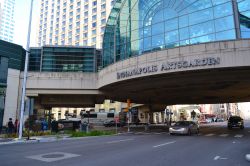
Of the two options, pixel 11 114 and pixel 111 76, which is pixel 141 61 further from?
pixel 11 114

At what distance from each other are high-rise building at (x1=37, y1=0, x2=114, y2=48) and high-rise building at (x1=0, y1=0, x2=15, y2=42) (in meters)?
68.2

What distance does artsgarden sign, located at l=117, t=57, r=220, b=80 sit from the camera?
81.0ft

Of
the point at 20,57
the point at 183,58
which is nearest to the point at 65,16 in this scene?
the point at 20,57

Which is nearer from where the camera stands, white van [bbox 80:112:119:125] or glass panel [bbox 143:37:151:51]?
glass panel [bbox 143:37:151:51]

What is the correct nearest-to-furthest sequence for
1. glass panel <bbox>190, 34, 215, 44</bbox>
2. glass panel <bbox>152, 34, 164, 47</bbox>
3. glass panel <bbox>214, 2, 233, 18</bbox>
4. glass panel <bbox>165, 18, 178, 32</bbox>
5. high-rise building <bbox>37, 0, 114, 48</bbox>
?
glass panel <bbox>214, 2, 233, 18</bbox>
glass panel <bbox>190, 34, 215, 44</bbox>
glass panel <bbox>165, 18, 178, 32</bbox>
glass panel <bbox>152, 34, 164, 47</bbox>
high-rise building <bbox>37, 0, 114, 48</bbox>

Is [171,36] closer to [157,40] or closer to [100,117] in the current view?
[157,40]

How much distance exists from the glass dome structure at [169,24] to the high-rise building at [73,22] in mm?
61558

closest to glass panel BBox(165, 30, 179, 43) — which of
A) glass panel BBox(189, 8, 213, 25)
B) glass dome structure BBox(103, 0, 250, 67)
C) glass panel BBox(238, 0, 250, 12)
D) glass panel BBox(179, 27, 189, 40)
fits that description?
glass dome structure BBox(103, 0, 250, 67)

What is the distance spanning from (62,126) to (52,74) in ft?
28.1

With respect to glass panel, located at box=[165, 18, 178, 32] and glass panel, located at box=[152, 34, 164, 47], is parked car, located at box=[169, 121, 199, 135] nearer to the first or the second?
glass panel, located at box=[152, 34, 164, 47]

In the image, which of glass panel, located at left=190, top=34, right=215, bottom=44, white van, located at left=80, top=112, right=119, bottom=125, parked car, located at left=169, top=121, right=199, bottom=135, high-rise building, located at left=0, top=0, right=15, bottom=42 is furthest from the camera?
high-rise building, located at left=0, top=0, right=15, bottom=42

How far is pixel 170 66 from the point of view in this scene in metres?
26.6

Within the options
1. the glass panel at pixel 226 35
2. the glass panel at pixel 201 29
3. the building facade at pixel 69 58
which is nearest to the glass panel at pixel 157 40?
the glass panel at pixel 201 29

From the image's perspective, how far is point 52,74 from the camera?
3791 cm
